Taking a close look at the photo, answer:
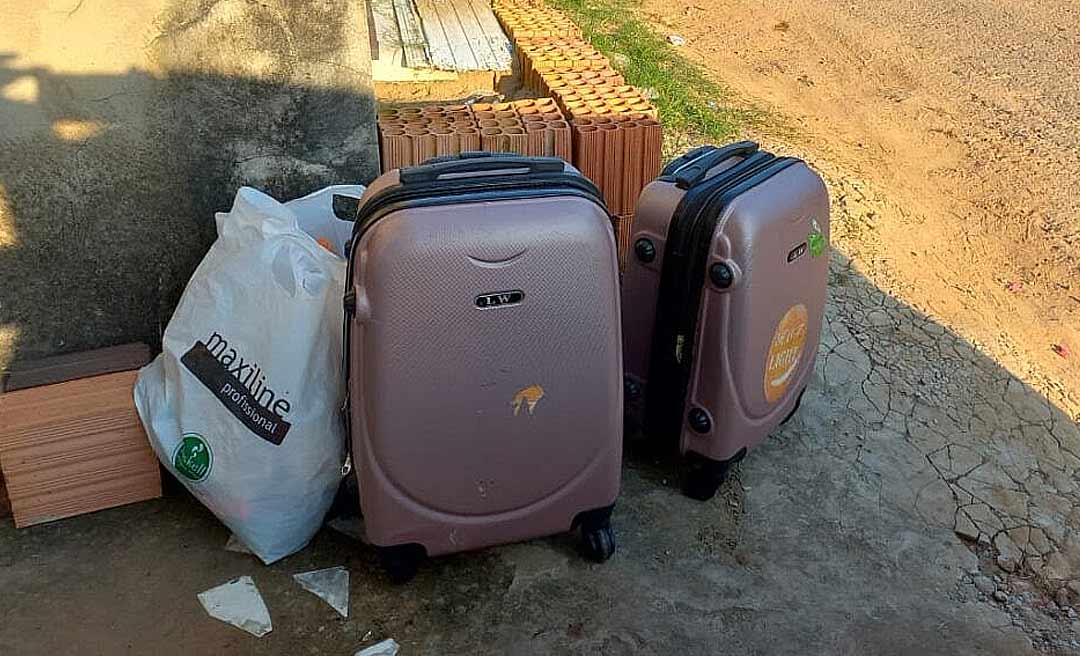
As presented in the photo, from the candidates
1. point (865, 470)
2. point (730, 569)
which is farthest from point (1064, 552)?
point (730, 569)

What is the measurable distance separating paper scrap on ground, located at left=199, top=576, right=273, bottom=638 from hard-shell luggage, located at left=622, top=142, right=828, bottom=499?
1.05 metres

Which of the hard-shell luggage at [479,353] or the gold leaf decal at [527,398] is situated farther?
the gold leaf decal at [527,398]

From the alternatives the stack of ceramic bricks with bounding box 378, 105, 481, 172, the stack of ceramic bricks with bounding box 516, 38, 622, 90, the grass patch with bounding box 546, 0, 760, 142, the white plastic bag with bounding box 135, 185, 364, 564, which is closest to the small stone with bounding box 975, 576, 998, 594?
the white plastic bag with bounding box 135, 185, 364, 564

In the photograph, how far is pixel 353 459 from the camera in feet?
6.81

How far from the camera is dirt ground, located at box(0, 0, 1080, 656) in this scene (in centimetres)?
208

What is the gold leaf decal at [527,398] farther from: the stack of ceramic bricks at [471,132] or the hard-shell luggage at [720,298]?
the stack of ceramic bricks at [471,132]

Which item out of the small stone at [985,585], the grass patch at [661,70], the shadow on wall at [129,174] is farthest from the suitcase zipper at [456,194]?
the grass patch at [661,70]

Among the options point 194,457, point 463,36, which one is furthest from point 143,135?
point 463,36

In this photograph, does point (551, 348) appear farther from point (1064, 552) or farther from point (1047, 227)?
point (1047, 227)

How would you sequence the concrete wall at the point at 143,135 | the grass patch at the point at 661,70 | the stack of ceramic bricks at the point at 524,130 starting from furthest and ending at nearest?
the grass patch at the point at 661,70, the stack of ceramic bricks at the point at 524,130, the concrete wall at the point at 143,135

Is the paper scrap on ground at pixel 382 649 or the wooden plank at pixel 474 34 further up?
the wooden plank at pixel 474 34

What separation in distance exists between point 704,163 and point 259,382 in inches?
47.0

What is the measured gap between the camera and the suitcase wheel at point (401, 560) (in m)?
2.11

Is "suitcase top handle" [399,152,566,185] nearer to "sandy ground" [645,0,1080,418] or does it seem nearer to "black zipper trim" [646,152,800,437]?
"black zipper trim" [646,152,800,437]
